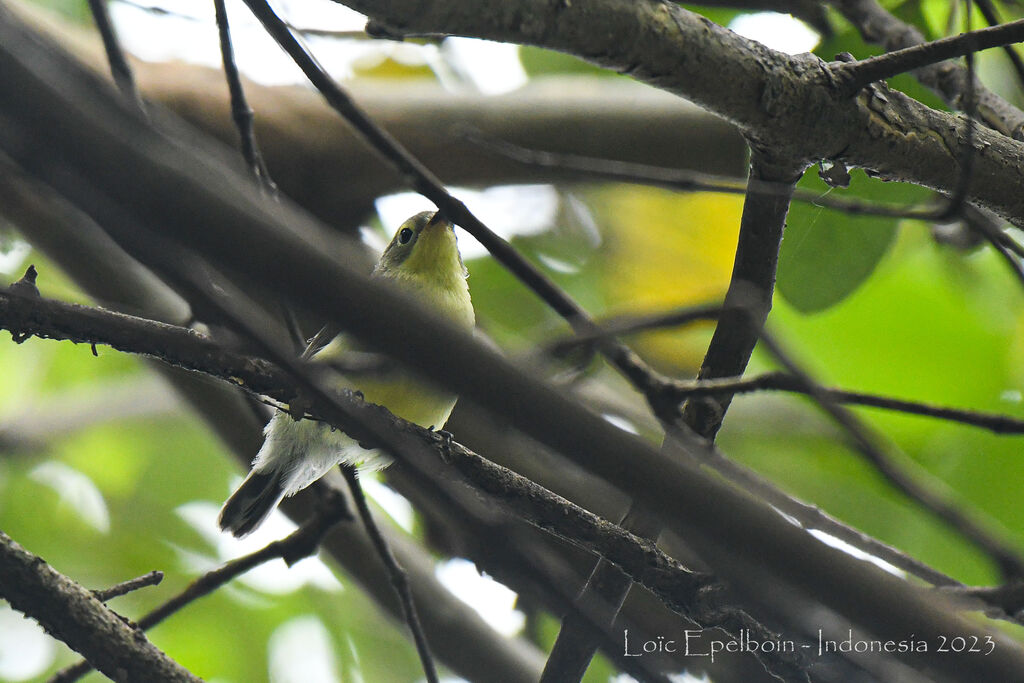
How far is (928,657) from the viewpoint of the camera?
815mm

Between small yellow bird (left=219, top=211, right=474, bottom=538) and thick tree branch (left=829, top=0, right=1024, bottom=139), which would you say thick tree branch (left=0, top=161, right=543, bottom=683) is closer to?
small yellow bird (left=219, top=211, right=474, bottom=538)

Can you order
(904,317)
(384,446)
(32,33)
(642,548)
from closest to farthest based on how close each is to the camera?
(32,33)
(384,446)
(642,548)
(904,317)

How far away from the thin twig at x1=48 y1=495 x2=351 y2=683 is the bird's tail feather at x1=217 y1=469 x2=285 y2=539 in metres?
0.70

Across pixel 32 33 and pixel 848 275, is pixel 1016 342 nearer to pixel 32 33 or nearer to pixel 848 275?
pixel 848 275

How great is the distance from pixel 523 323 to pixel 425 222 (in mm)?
1074

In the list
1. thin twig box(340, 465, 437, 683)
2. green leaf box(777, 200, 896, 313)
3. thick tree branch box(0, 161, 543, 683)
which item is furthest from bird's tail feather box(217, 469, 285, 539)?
green leaf box(777, 200, 896, 313)

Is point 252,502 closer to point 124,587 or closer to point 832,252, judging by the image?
point 124,587

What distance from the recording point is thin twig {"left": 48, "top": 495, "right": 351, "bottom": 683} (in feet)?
5.61

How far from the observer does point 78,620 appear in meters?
1.45

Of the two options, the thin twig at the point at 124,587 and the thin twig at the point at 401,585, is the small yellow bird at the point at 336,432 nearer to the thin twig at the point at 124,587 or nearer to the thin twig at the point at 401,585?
the thin twig at the point at 401,585

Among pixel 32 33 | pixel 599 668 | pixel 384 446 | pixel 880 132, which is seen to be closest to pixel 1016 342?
pixel 599 668

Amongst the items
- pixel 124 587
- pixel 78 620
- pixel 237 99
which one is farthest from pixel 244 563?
pixel 237 99

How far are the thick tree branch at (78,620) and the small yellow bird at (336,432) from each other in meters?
0.83

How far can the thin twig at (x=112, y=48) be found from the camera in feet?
4.93
